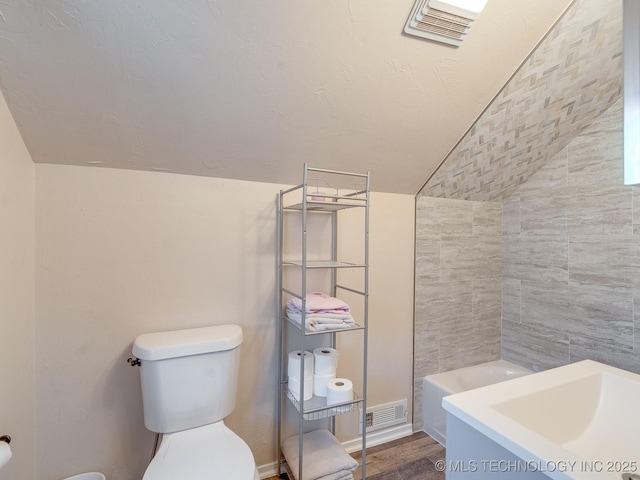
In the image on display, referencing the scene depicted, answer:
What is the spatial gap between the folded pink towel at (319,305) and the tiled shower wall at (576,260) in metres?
1.51

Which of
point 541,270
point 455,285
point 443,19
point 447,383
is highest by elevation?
point 443,19

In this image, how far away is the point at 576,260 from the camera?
203 cm

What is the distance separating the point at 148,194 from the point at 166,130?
0.33 metres

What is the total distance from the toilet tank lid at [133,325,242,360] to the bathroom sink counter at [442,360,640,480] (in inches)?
36.7

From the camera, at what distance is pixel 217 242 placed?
1.66 meters

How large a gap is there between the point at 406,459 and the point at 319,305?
3.75 ft

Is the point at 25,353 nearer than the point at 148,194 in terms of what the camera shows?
Yes

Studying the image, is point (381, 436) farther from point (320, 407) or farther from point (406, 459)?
point (320, 407)

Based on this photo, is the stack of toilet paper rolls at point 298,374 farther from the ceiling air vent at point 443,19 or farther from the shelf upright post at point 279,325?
the ceiling air vent at point 443,19

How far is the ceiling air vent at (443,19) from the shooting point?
1179mm

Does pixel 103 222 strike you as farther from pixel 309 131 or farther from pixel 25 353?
pixel 309 131

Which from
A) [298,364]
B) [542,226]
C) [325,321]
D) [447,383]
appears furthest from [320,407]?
[542,226]

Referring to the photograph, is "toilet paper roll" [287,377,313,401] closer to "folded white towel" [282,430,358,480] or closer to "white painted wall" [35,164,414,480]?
"white painted wall" [35,164,414,480]

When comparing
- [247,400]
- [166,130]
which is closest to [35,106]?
[166,130]
